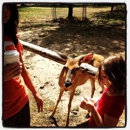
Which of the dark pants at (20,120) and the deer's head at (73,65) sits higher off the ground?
the deer's head at (73,65)

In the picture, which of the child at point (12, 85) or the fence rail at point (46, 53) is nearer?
the child at point (12, 85)

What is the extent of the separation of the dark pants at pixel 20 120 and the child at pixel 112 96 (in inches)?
13.4

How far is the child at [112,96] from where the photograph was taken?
1056mm

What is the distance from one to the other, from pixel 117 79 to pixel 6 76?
0.57 meters

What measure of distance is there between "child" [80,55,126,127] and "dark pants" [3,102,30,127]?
34 centimetres

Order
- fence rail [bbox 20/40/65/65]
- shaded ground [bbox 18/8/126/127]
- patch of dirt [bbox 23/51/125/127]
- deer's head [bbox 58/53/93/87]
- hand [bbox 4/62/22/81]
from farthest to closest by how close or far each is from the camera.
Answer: patch of dirt [bbox 23/51/125/127]
shaded ground [bbox 18/8/126/127]
deer's head [bbox 58/53/93/87]
fence rail [bbox 20/40/65/65]
hand [bbox 4/62/22/81]

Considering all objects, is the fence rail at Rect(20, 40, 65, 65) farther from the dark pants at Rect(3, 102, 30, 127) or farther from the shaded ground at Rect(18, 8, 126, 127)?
the dark pants at Rect(3, 102, 30, 127)

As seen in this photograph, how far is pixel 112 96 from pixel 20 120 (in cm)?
52

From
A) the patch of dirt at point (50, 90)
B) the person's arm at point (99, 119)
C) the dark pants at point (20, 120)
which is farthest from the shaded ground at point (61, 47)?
the person's arm at point (99, 119)

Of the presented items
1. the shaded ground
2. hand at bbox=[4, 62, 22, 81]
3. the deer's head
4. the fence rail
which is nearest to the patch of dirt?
the shaded ground

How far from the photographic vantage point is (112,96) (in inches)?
42.9

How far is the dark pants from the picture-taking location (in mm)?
1096

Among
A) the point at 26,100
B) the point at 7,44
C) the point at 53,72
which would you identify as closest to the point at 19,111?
the point at 26,100

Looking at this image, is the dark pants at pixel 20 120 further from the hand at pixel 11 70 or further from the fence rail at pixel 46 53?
the fence rail at pixel 46 53
